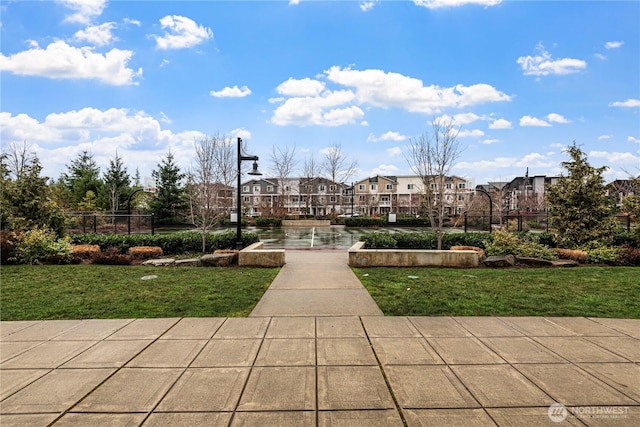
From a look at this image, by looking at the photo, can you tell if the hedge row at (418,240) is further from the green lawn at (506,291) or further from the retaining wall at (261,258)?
the retaining wall at (261,258)

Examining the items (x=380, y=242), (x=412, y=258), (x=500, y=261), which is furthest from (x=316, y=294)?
(x=500, y=261)

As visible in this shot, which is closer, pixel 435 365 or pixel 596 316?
pixel 435 365

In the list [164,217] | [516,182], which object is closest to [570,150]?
[164,217]

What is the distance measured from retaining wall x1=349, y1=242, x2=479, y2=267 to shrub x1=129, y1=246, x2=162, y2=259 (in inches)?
254

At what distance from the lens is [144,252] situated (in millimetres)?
11312

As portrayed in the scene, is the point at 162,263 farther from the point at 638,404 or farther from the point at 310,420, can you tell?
the point at 638,404

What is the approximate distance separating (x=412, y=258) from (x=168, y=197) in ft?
96.9

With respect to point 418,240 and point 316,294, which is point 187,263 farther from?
point 418,240

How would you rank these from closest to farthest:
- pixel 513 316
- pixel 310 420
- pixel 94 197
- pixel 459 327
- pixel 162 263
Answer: pixel 310 420 → pixel 459 327 → pixel 513 316 → pixel 162 263 → pixel 94 197

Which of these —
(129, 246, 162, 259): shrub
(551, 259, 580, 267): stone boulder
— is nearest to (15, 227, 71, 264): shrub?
(129, 246, 162, 259): shrub

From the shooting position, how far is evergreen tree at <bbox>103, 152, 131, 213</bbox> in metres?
32.3

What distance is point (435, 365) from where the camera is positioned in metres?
3.66

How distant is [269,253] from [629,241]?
497 inches

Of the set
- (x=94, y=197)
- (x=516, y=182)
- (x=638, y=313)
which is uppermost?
(x=516, y=182)
